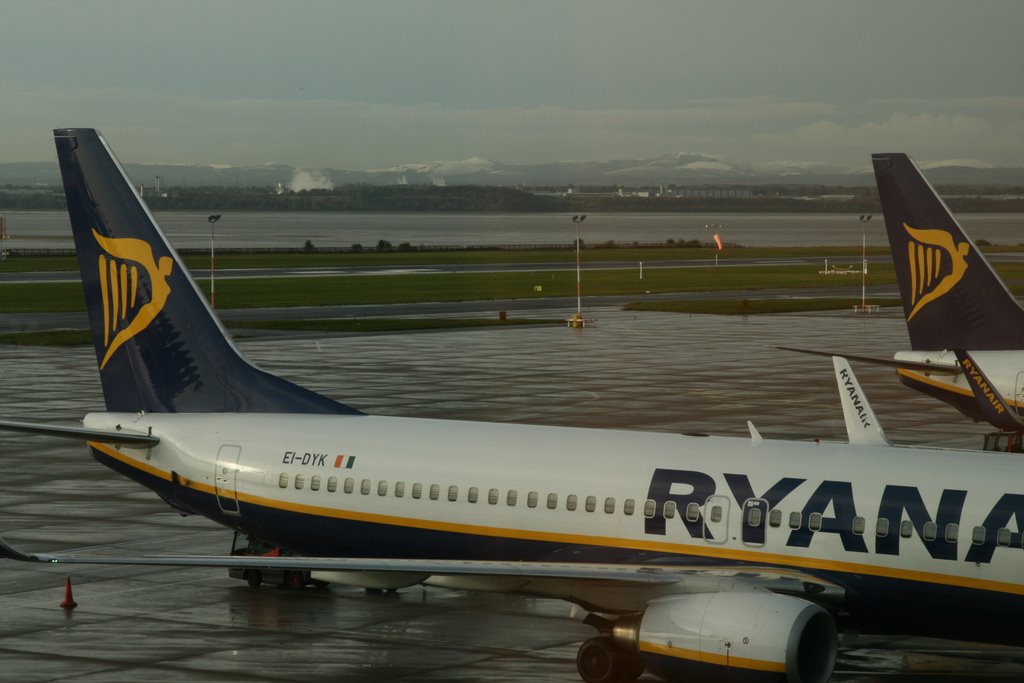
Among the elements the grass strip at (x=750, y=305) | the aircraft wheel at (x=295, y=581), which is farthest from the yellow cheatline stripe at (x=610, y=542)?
the grass strip at (x=750, y=305)

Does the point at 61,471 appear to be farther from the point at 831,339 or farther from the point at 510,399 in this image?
the point at 831,339

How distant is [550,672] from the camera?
21906 mm

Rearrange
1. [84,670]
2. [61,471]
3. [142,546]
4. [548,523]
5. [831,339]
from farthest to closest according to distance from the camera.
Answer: [831,339] < [61,471] < [142,546] < [548,523] < [84,670]

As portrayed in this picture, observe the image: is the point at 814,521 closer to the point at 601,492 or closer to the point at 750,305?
the point at 601,492

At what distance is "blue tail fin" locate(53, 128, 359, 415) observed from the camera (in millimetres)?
27203

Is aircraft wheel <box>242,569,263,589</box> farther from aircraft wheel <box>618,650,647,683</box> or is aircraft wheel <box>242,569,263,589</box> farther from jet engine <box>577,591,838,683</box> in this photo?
jet engine <box>577,591,838,683</box>

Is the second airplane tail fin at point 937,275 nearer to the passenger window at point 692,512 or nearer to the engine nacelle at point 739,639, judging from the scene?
the passenger window at point 692,512

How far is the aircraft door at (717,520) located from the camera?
71.3 ft

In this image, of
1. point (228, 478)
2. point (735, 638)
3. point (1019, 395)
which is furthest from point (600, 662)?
point (1019, 395)

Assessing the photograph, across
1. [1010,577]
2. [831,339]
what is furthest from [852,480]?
[831,339]

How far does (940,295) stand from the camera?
36656mm

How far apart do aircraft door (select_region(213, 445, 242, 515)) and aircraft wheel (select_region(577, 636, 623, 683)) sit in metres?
7.54

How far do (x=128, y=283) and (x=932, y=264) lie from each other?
2014cm

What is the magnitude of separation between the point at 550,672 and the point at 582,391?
Result: 116 feet
